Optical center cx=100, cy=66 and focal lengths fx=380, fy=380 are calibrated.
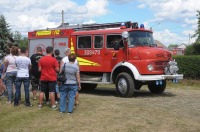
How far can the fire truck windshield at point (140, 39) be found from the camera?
1359 cm

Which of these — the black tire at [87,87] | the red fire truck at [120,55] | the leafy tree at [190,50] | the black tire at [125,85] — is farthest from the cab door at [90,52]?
the leafy tree at [190,50]

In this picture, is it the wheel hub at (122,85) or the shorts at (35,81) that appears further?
the wheel hub at (122,85)

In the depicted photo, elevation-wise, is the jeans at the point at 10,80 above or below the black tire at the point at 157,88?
above

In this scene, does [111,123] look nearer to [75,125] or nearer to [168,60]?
[75,125]

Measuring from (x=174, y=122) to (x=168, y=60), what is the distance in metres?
4.99

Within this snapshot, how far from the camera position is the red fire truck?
1305 centimetres

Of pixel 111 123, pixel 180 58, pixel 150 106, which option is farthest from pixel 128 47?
pixel 180 58

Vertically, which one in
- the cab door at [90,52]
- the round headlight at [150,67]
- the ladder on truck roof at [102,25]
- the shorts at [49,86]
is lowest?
the shorts at [49,86]

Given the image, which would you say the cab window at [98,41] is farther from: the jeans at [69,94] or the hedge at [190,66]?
the hedge at [190,66]

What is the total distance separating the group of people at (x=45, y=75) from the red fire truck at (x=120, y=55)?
2.67 meters

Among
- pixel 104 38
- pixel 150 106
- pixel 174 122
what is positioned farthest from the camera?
pixel 104 38

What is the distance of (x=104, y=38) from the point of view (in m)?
14.3

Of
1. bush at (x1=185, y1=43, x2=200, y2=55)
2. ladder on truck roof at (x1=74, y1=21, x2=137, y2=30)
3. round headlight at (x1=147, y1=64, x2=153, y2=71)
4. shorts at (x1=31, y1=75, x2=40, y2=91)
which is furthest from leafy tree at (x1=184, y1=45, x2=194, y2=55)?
shorts at (x1=31, y1=75, x2=40, y2=91)

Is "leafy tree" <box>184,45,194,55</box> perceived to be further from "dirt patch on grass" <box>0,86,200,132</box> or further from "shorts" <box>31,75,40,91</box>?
"shorts" <box>31,75,40,91</box>
